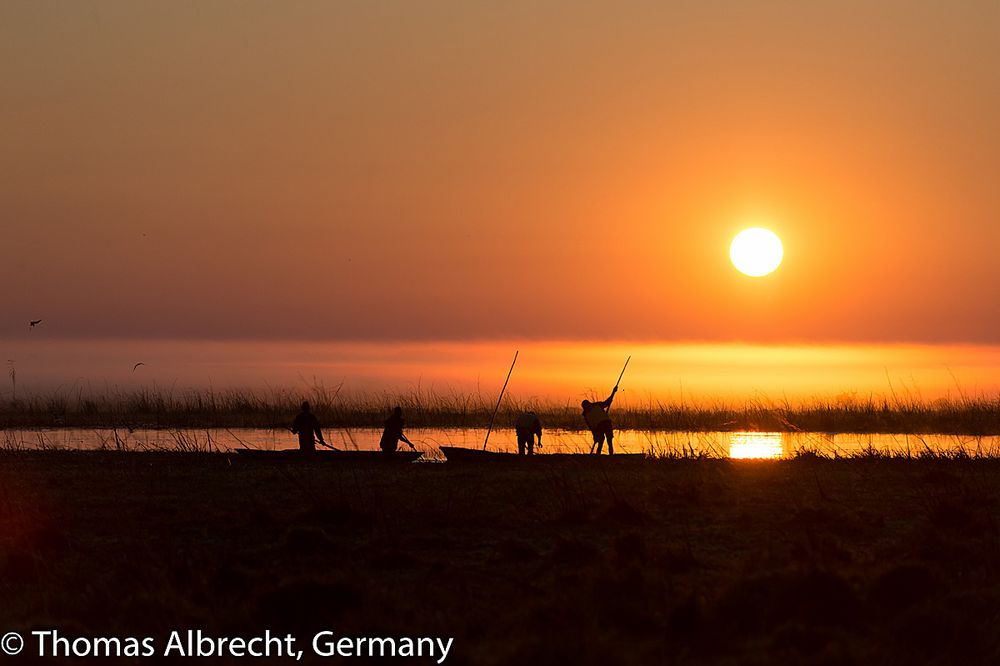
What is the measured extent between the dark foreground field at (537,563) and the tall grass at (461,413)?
77.0 ft

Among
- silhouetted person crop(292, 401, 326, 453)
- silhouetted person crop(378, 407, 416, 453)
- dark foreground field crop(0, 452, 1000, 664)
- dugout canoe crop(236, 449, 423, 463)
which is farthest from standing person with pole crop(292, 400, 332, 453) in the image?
dark foreground field crop(0, 452, 1000, 664)

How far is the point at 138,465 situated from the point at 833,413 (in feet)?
103

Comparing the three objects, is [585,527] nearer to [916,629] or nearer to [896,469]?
[916,629]

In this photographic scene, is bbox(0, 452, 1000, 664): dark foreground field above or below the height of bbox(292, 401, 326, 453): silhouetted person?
below

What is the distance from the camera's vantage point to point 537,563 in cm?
1380

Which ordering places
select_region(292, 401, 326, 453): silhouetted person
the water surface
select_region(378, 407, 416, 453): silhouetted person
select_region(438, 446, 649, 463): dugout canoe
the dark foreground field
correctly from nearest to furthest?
the dark foreground field < select_region(438, 446, 649, 463): dugout canoe < select_region(292, 401, 326, 453): silhouetted person < select_region(378, 407, 416, 453): silhouetted person < the water surface

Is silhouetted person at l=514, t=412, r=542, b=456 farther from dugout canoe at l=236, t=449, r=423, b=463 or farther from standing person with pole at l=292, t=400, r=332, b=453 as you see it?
standing person with pole at l=292, t=400, r=332, b=453

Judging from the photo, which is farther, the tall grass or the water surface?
the tall grass

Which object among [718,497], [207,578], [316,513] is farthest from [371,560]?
[718,497]

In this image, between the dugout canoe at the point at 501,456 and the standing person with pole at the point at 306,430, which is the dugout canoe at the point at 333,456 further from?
the dugout canoe at the point at 501,456

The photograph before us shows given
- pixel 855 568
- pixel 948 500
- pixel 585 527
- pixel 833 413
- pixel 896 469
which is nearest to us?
pixel 855 568

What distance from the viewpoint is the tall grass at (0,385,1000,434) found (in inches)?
1770

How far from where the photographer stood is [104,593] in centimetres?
1195

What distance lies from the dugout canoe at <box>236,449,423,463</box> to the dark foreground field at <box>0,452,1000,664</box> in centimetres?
375
